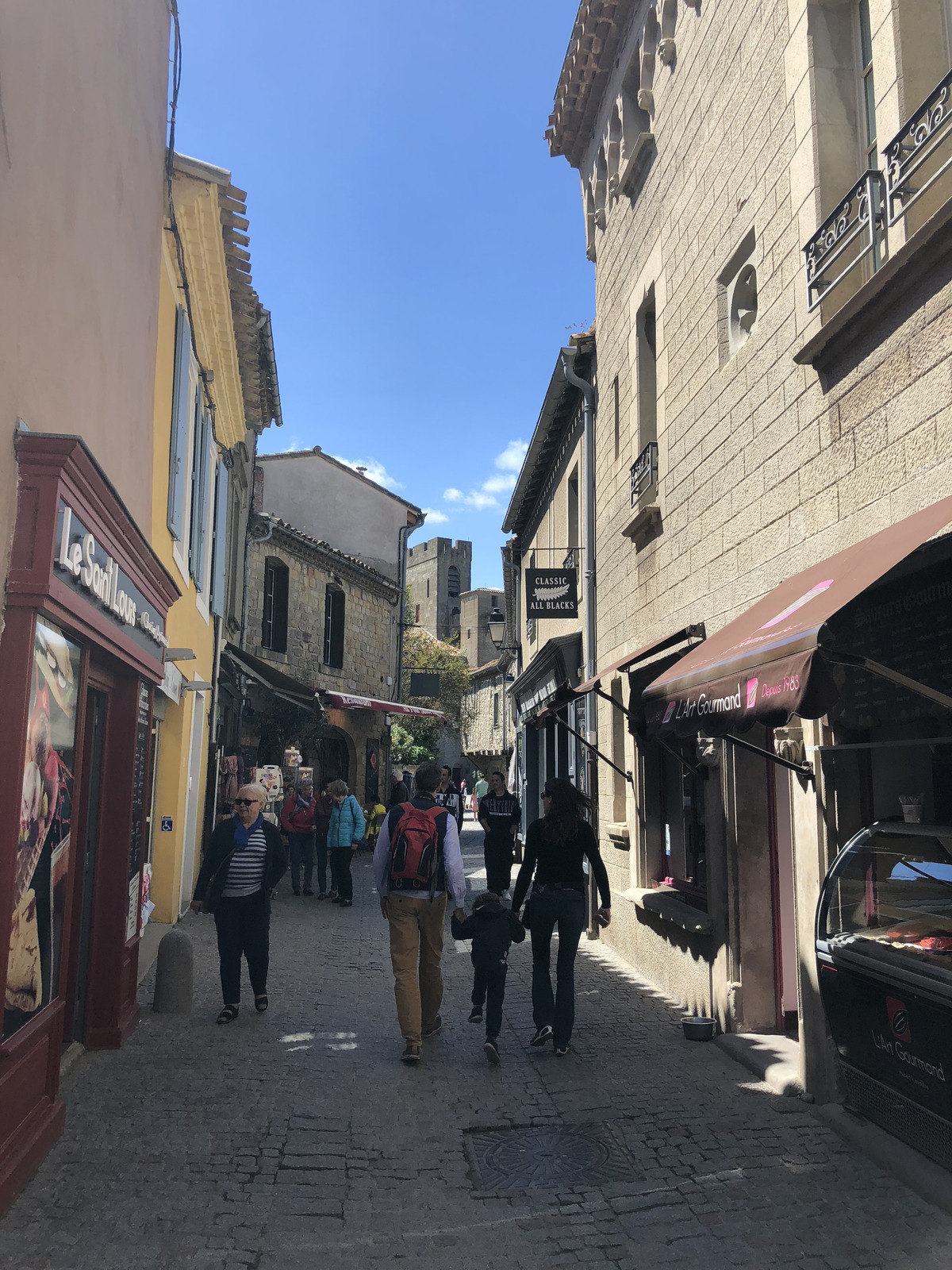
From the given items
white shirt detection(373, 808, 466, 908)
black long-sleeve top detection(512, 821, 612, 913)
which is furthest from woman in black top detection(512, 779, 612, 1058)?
white shirt detection(373, 808, 466, 908)

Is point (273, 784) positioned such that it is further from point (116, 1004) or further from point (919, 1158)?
point (919, 1158)

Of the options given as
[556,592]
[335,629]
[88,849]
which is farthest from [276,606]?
[88,849]

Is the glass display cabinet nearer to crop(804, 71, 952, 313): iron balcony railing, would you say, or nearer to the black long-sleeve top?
the black long-sleeve top

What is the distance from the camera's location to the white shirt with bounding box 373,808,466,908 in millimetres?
6234

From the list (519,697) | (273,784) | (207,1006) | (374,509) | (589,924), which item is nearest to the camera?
(207,1006)

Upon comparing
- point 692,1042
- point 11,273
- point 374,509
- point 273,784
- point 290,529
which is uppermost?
point 374,509

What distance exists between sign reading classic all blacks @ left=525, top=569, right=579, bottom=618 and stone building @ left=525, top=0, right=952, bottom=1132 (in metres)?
2.10

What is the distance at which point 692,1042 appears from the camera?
6.46 m

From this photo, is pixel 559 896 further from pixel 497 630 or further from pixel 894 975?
pixel 497 630

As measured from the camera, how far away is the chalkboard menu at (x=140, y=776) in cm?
660

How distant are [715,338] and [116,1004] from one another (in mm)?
6026

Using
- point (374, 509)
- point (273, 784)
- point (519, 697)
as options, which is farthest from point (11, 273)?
point (374, 509)

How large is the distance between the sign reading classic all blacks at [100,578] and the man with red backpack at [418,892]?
6.52 feet

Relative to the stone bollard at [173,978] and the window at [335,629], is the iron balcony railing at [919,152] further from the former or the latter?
the window at [335,629]
